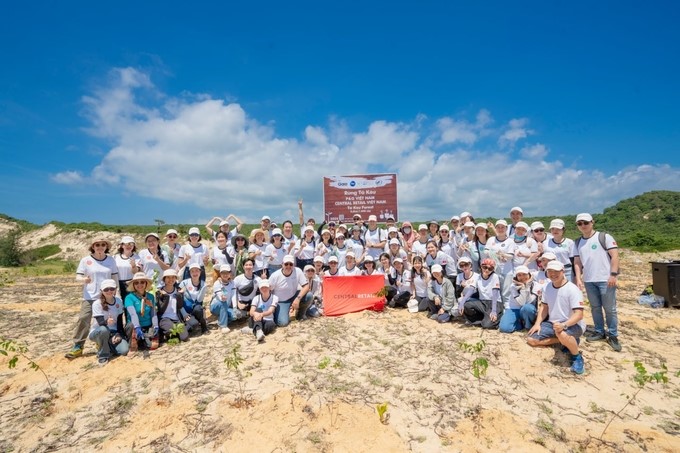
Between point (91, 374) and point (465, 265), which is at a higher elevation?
point (465, 265)

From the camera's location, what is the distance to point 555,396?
479 cm

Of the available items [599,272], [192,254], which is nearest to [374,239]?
[192,254]

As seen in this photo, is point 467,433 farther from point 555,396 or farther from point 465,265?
point 465,265

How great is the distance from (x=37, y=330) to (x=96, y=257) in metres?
3.84

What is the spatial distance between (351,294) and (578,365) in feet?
14.0

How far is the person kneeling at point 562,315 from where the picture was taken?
5219mm

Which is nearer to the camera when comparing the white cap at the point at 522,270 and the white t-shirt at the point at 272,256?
the white cap at the point at 522,270

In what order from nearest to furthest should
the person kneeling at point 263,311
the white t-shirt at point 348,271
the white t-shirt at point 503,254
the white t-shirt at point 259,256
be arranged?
the person kneeling at point 263,311
the white t-shirt at point 503,254
the white t-shirt at point 259,256
the white t-shirt at point 348,271

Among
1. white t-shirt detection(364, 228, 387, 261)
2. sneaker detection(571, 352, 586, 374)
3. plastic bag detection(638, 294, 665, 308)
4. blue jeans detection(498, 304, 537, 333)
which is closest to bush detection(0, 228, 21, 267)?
white t-shirt detection(364, 228, 387, 261)

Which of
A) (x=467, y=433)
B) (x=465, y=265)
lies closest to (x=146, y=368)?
(x=467, y=433)

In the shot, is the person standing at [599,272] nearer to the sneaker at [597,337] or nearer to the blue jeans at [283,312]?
the sneaker at [597,337]

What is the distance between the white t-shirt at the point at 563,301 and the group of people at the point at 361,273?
0.01 meters

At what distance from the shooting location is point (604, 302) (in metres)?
5.86

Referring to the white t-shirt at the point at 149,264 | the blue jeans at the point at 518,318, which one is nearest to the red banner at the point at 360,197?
the blue jeans at the point at 518,318
